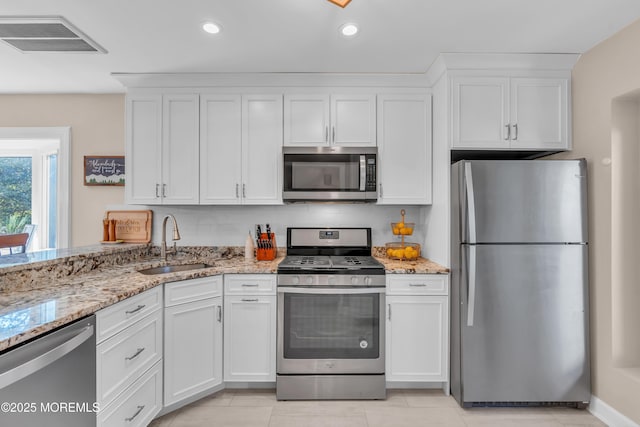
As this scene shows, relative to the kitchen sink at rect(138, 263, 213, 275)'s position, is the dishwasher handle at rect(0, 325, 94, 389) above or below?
below

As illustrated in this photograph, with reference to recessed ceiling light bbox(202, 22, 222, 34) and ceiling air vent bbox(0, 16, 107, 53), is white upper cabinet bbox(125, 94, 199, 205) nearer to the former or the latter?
ceiling air vent bbox(0, 16, 107, 53)

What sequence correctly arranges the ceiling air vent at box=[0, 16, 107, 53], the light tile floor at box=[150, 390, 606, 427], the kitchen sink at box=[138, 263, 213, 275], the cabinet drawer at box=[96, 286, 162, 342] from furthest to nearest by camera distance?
1. the kitchen sink at box=[138, 263, 213, 275]
2. the light tile floor at box=[150, 390, 606, 427]
3. the ceiling air vent at box=[0, 16, 107, 53]
4. the cabinet drawer at box=[96, 286, 162, 342]

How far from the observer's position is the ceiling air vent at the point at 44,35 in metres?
2.02

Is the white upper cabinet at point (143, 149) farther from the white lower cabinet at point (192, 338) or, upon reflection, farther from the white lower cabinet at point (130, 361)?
the white lower cabinet at point (130, 361)

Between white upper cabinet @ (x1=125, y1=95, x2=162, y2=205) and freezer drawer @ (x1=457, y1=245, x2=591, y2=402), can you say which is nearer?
freezer drawer @ (x1=457, y1=245, x2=591, y2=402)

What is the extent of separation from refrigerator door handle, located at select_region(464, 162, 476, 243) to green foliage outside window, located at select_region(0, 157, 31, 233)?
424 centimetres

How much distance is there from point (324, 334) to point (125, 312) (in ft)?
4.17

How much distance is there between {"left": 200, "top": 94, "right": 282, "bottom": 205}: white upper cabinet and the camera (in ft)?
9.36


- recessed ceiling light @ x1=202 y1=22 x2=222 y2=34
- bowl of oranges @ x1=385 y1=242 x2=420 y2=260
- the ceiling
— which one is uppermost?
the ceiling

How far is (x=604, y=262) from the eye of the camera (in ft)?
7.39

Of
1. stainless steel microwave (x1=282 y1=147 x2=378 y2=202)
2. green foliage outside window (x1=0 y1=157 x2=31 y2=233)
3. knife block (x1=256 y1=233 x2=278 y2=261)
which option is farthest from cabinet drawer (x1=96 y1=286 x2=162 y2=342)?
green foliage outside window (x1=0 y1=157 x2=31 y2=233)

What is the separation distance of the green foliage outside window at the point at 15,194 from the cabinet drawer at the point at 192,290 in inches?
103

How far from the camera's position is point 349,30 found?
2152mm

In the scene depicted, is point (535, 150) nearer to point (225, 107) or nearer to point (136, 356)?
point (225, 107)
